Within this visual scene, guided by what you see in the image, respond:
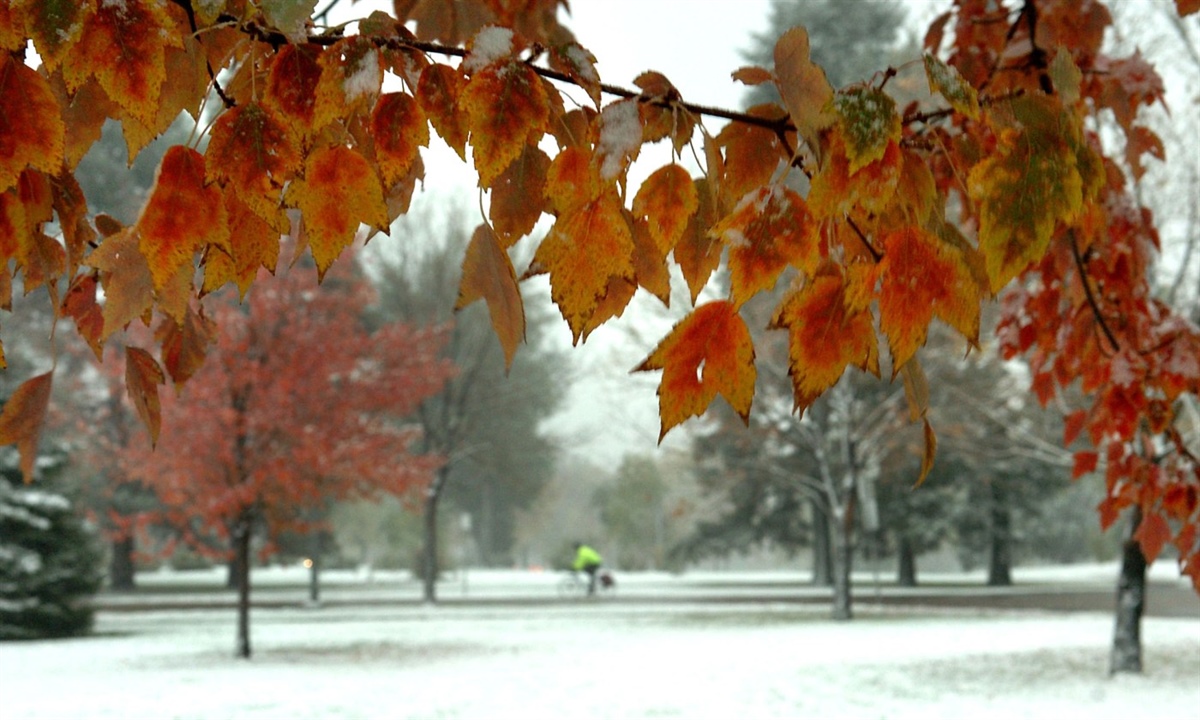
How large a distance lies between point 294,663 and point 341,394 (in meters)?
3.64

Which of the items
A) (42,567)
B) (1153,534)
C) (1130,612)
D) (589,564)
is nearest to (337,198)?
(1153,534)

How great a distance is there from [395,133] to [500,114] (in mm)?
137

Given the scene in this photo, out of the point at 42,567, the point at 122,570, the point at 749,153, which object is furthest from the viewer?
the point at 122,570

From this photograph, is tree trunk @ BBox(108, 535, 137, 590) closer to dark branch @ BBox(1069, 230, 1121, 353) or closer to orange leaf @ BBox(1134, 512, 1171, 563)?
orange leaf @ BBox(1134, 512, 1171, 563)

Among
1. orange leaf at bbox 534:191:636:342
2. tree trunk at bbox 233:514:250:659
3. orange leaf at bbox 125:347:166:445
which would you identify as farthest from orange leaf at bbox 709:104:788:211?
tree trunk at bbox 233:514:250:659

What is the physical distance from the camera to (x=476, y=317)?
28938 millimetres

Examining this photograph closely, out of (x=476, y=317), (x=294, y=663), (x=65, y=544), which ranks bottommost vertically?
(x=294, y=663)

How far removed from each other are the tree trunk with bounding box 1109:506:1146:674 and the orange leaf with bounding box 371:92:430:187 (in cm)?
961

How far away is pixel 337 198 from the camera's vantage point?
993 mm

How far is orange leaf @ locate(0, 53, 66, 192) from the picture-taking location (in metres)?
0.96

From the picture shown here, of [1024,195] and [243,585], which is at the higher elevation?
[1024,195]

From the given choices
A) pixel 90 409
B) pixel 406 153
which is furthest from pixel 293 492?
pixel 90 409

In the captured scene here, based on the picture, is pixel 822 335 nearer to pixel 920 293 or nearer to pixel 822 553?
pixel 920 293

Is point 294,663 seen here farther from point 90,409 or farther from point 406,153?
point 90,409
